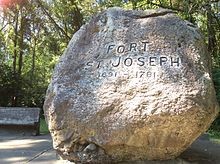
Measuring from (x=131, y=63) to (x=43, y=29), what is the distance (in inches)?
646

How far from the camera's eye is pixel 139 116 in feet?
15.6

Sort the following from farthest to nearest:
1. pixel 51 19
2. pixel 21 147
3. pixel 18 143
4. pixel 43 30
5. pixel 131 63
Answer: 1. pixel 43 30
2. pixel 51 19
3. pixel 18 143
4. pixel 21 147
5. pixel 131 63

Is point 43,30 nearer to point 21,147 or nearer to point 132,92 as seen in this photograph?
point 21,147

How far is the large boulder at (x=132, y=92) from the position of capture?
4793 millimetres

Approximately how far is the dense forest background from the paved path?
7441 millimetres

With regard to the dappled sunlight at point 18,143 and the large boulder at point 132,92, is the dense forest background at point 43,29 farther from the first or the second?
the large boulder at point 132,92

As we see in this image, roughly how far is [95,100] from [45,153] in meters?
2.02

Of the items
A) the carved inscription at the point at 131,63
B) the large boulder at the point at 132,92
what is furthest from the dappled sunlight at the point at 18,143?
the carved inscription at the point at 131,63

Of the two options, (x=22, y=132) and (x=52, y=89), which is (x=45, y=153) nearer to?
(x=52, y=89)

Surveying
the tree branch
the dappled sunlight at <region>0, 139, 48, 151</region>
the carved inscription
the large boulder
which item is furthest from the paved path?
the tree branch

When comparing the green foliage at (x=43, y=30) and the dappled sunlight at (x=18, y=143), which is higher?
the green foliage at (x=43, y=30)

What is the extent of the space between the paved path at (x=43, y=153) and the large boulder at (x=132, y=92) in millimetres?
458

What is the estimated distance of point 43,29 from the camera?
21031mm

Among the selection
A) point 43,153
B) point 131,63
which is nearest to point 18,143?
point 43,153
